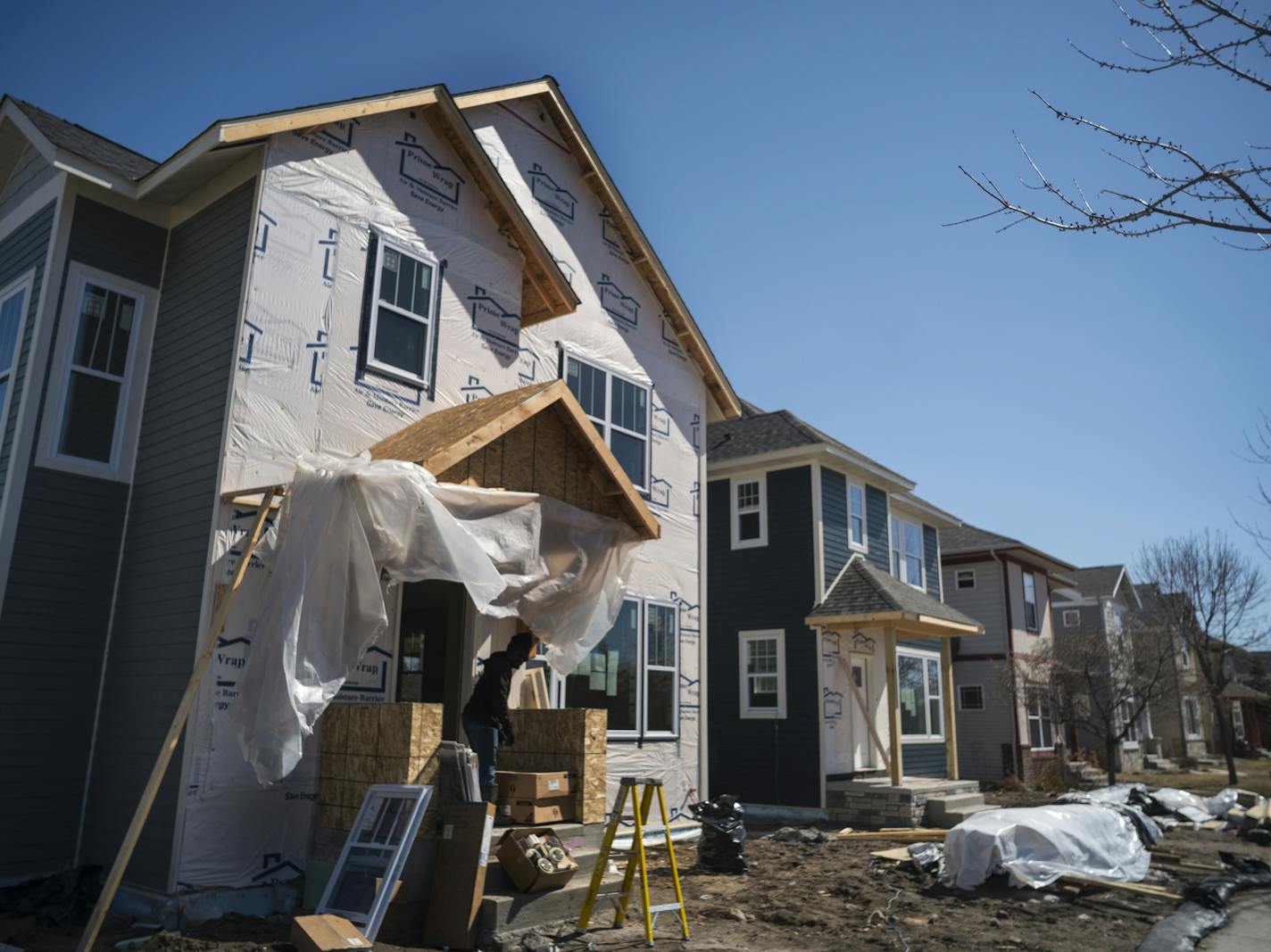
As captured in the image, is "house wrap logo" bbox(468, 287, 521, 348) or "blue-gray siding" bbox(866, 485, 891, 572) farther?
"blue-gray siding" bbox(866, 485, 891, 572)

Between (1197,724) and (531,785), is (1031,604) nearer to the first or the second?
(1197,724)

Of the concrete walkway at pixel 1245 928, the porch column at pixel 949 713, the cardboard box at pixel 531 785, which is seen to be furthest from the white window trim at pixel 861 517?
the cardboard box at pixel 531 785

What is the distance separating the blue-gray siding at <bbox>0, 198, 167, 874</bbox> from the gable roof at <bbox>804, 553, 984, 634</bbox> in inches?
523

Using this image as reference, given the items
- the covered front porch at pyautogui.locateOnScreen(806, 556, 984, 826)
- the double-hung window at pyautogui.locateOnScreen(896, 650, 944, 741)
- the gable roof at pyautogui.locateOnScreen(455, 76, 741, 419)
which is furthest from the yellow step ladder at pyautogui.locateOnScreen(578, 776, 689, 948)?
the double-hung window at pyautogui.locateOnScreen(896, 650, 944, 741)

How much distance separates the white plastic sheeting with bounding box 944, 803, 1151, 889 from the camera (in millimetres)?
10984

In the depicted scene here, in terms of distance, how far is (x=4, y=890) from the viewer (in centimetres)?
784

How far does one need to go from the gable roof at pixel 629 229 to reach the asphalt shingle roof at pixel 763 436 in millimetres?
4292

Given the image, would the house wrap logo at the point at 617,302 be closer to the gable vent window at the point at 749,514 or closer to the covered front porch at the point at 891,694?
the gable vent window at the point at 749,514

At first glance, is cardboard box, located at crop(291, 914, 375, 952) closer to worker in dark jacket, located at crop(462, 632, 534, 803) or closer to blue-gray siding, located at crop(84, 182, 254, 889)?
blue-gray siding, located at crop(84, 182, 254, 889)

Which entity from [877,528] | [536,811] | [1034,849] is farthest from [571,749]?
[877,528]

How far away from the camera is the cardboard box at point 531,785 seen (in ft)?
28.6

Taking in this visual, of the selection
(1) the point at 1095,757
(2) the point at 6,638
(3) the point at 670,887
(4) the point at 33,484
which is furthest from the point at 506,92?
(1) the point at 1095,757

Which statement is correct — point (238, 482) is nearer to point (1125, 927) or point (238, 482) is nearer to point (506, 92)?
point (506, 92)

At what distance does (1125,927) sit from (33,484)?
11.5 meters
